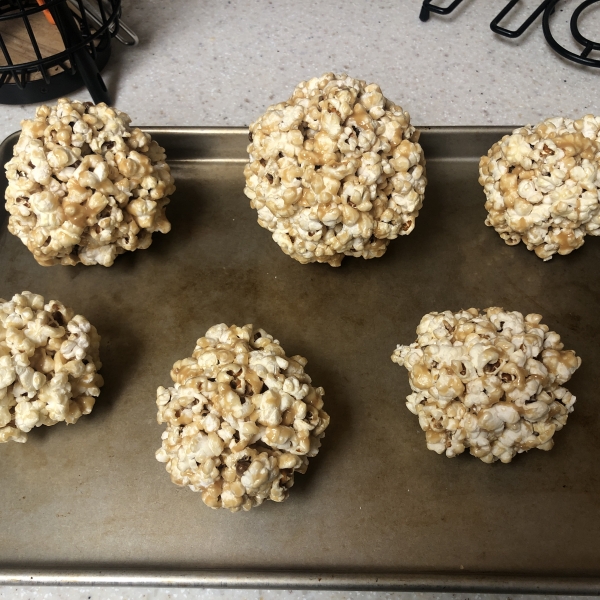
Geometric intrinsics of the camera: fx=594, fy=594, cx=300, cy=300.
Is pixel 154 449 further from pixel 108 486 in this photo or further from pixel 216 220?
pixel 216 220

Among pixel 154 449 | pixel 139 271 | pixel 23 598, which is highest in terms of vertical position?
pixel 139 271

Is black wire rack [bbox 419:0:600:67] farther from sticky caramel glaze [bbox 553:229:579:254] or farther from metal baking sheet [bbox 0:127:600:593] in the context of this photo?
sticky caramel glaze [bbox 553:229:579:254]

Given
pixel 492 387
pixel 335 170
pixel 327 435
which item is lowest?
pixel 327 435

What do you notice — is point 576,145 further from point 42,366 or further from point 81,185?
point 42,366

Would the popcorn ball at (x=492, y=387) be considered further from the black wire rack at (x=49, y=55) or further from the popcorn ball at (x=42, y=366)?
the black wire rack at (x=49, y=55)

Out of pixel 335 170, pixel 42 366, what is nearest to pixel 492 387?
pixel 335 170

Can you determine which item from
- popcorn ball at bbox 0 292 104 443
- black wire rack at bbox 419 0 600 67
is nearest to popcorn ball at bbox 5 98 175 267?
popcorn ball at bbox 0 292 104 443

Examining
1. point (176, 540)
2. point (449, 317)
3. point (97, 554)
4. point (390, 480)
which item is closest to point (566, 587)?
point (390, 480)
